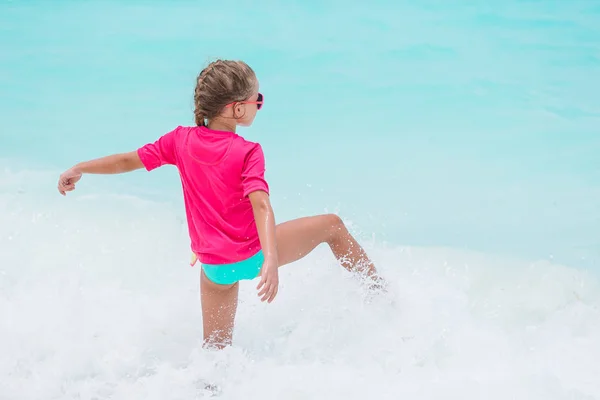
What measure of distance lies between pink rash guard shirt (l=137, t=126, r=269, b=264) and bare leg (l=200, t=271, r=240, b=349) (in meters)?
0.17

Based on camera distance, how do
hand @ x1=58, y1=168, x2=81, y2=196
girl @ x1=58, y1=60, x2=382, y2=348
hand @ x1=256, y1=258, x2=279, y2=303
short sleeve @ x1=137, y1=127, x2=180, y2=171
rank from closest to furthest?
hand @ x1=256, y1=258, x2=279, y2=303
girl @ x1=58, y1=60, x2=382, y2=348
short sleeve @ x1=137, y1=127, x2=180, y2=171
hand @ x1=58, y1=168, x2=81, y2=196

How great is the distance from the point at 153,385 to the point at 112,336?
2.00 ft

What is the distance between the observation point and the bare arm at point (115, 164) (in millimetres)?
2955

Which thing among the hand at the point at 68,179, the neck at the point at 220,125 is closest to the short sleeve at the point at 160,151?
the neck at the point at 220,125

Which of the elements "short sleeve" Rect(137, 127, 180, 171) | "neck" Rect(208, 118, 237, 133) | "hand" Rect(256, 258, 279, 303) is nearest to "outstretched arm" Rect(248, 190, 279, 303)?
"hand" Rect(256, 258, 279, 303)

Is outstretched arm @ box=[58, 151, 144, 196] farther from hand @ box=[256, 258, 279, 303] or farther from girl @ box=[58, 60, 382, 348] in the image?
hand @ box=[256, 258, 279, 303]

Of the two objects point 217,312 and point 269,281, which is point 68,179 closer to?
point 217,312

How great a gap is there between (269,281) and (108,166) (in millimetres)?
925

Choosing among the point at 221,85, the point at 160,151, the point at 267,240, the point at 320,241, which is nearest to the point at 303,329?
the point at 320,241

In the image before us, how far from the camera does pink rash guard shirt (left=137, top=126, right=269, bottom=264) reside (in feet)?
9.06

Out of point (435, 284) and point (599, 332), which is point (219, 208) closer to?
point (435, 284)

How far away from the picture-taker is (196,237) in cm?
301

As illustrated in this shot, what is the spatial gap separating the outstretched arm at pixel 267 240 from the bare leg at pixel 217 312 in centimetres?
54

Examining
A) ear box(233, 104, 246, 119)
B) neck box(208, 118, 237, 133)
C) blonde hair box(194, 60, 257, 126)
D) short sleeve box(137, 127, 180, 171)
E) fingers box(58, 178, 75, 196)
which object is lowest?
fingers box(58, 178, 75, 196)
